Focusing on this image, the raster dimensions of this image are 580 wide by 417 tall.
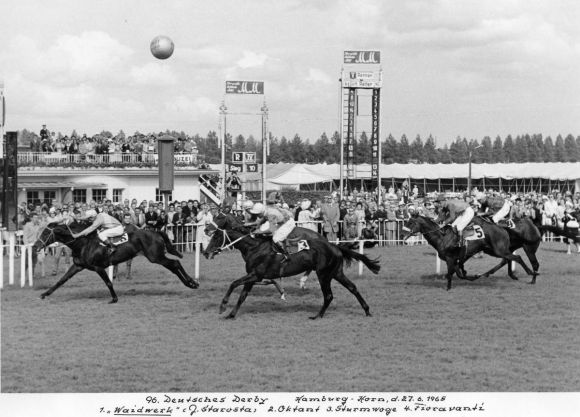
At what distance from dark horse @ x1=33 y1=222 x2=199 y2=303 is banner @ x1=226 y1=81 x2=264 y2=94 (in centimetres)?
1664

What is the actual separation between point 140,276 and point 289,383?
29.7ft

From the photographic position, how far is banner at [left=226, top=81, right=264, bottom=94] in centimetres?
3008

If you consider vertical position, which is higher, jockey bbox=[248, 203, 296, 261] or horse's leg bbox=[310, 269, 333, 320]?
jockey bbox=[248, 203, 296, 261]

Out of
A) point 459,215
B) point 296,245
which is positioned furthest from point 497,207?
point 296,245

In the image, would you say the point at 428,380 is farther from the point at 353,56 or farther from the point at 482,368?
the point at 353,56

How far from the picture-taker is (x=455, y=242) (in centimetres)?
1510

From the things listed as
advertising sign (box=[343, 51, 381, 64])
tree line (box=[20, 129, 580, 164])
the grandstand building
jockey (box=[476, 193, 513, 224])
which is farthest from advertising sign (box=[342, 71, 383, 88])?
tree line (box=[20, 129, 580, 164])

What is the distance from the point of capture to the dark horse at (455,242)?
49.5 ft

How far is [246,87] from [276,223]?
18580mm

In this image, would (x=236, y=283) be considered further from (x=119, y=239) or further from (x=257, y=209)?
(x=119, y=239)

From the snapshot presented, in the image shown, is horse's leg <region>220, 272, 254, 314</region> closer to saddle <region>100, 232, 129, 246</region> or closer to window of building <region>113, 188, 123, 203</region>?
saddle <region>100, 232, 129, 246</region>

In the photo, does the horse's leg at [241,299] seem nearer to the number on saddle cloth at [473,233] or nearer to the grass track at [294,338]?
the grass track at [294,338]

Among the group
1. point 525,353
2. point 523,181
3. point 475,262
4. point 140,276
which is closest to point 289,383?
point 525,353
